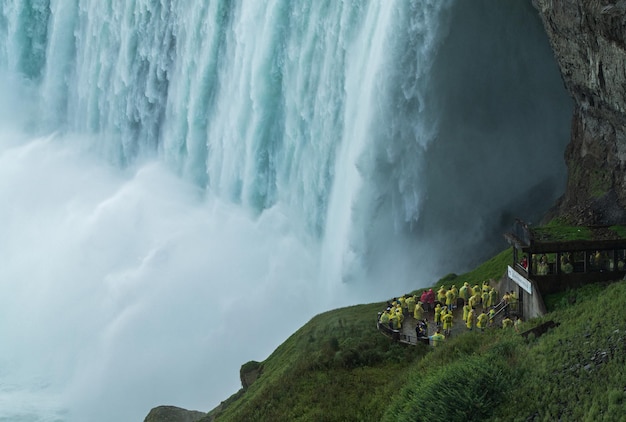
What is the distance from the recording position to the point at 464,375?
17.1 meters

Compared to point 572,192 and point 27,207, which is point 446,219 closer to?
point 572,192

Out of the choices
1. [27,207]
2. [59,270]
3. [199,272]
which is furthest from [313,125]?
[27,207]

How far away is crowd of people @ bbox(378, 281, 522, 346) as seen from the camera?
68.8ft

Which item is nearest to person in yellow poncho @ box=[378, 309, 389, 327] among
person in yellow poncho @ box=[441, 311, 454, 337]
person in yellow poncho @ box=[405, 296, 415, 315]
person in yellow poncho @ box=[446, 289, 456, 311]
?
person in yellow poncho @ box=[405, 296, 415, 315]

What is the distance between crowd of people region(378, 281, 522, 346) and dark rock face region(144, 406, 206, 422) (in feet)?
22.6

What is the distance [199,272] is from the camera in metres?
34.7

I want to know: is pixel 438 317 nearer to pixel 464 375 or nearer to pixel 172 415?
pixel 464 375

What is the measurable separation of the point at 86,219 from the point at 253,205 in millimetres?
8242

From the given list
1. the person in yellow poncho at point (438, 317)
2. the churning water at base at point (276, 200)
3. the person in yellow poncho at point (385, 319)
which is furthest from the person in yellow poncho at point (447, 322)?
the churning water at base at point (276, 200)

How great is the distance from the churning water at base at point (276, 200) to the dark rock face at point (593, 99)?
357cm

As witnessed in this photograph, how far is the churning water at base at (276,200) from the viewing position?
98.5 feet

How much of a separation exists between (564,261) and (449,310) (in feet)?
9.38

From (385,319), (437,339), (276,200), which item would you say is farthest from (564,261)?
(276,200)

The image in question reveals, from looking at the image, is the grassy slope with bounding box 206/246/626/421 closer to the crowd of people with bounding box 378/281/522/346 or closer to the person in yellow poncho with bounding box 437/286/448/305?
the crowd of people with bounding box 378/281/522/346
